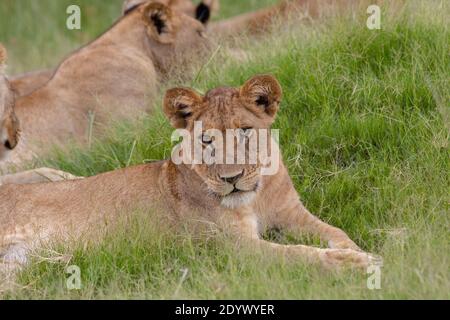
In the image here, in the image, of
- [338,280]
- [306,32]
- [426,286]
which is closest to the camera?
[426,286]

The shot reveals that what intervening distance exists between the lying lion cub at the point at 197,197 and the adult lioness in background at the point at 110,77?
4.80 feet

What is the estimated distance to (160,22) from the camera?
7270mm

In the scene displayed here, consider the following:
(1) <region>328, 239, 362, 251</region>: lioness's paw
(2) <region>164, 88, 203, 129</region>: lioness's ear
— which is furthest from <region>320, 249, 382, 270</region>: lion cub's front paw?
(2) <region>164, 88, 203, 129</region>: lioness's ear

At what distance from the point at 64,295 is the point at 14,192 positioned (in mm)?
1005

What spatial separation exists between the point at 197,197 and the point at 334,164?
0.92m

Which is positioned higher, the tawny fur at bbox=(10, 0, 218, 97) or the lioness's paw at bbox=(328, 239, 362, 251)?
the tawny fur at bbox=(10, 0, 218, 97)

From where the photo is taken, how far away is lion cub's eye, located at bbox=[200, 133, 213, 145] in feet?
15.4

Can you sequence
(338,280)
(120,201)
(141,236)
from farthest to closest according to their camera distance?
1. (120,201)
2. (141,236)
3. (338,280)

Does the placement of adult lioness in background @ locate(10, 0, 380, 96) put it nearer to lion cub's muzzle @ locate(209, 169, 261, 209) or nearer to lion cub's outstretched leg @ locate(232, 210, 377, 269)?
lion cub's muzzle @ locate(209, 169, 261, 209)
